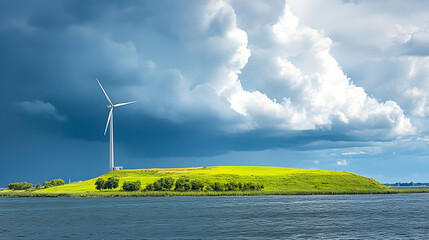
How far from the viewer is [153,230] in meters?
64.9

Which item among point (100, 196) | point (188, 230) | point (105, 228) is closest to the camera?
point (188, 230)

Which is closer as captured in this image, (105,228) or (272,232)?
(272,232)

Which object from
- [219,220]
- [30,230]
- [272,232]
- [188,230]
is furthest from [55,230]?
[272,232]

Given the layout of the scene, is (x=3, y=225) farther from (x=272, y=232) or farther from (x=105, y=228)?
(x=272, y=232)

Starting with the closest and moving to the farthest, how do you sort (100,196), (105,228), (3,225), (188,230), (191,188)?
(188,230) → (105,228) → (3,225) → (100,196) → (191,188)

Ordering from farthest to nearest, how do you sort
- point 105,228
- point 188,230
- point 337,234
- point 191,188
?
point 191,188, point 105,228, point 188,230, point 337,234

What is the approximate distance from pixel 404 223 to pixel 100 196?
→ 142934mm

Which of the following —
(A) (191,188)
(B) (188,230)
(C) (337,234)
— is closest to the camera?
(C) (337,234)

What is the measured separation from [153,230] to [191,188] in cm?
13539

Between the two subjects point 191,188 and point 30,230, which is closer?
Result: point 30,230

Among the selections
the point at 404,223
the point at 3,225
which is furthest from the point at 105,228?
the point at 404,223

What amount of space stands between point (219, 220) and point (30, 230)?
33.6 m

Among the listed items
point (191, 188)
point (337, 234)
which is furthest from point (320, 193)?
point (337, 234)

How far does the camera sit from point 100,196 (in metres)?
185
